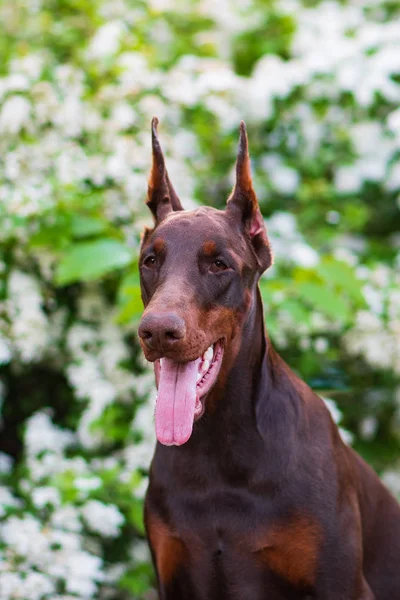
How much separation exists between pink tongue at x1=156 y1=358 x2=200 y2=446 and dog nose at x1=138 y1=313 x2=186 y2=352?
0.15 m

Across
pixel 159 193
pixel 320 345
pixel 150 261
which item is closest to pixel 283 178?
pixel 320 345

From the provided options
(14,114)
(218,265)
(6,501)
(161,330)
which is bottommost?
(161,330)

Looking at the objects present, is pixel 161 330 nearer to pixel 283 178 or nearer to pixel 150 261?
pixel 150 261

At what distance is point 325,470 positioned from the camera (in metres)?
2.70

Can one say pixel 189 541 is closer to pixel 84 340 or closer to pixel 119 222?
pixel 84 340

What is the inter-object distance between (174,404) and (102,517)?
1552 mm

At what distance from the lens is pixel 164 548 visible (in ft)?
8.82

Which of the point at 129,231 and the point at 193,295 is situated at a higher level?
the point at 129,231

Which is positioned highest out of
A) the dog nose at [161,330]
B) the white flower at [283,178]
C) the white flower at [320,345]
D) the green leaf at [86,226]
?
the white flower at [283,178]

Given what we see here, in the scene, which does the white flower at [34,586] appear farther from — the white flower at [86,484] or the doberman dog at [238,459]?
the doberman dog at [238,459]

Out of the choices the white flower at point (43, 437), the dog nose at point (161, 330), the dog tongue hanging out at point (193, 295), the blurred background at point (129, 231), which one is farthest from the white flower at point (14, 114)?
the dog nose at point (161, 330)

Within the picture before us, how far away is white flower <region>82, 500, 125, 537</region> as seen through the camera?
3.78 m

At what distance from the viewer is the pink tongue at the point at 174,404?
7.81ft

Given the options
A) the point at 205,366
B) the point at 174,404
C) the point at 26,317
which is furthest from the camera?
the point at 26,317
